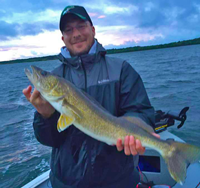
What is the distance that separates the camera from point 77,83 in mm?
2982

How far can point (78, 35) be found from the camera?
2947 millimetres

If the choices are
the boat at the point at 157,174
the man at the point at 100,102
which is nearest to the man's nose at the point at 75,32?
Answer: the man at the point at 100,102

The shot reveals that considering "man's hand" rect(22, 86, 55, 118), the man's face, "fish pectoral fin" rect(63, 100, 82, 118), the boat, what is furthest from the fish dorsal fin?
the boat

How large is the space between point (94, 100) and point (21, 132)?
33.4 ft

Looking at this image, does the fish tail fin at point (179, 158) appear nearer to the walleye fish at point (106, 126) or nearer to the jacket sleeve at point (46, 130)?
the walleye fish at point (106, 126)

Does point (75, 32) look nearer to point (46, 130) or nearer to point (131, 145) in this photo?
point (46, 130)

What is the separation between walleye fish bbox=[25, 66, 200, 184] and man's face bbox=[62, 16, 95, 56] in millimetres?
557

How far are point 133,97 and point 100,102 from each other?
0.46m

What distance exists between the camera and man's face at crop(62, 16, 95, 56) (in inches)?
117

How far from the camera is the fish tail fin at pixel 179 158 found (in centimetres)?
272

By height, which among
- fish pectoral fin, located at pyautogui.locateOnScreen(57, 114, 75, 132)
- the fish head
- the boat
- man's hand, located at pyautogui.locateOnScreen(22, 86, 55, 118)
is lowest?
the boat

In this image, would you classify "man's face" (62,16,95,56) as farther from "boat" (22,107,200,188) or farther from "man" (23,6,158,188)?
"boat" (22,107,200,188)

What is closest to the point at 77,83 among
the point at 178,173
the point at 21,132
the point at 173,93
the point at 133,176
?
the point at 133,176

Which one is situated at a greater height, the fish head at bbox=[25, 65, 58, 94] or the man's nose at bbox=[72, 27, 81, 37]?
the man's nose at bbox=[72, 27, 81, 37]
